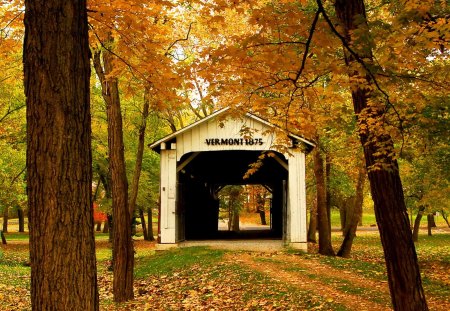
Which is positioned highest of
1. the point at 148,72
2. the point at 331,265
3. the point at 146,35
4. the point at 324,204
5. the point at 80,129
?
the point at 146,35

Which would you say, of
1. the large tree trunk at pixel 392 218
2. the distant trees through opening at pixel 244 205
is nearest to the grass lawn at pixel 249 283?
the large tree trunk at pixel 392 218

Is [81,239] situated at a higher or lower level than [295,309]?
higher

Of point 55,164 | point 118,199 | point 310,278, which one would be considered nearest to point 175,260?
point 310,278

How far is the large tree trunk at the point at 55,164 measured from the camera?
317 centimetres

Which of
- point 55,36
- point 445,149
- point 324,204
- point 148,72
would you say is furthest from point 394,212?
point 324,204

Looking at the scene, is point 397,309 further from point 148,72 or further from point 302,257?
point 302,257

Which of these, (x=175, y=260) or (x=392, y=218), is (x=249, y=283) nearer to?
(x=175, y=260)

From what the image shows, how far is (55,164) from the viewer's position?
319cm

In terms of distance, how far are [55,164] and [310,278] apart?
8.43 meters

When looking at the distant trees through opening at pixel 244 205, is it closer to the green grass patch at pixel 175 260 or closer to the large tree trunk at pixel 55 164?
the green grass patch at pixel 175 260

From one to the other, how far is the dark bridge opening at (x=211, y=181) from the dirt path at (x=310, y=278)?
4.52 meters

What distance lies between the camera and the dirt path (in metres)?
8.05

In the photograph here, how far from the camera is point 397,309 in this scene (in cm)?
582

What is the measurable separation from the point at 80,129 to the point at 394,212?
413 centimetres
